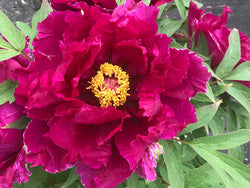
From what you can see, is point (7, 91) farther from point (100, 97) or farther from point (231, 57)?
point (231, 57)

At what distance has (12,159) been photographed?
48cm

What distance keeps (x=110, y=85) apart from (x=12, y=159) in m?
0.20

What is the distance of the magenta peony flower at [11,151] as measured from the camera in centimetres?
46

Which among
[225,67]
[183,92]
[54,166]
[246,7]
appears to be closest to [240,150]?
[225,67]

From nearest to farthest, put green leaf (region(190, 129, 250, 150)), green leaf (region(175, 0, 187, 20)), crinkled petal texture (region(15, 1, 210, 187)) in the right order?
crinkled petal texture (region(15, 1, 210, 187)), green leaf (region(190, 129, 250, 150)), green leaf (region(175, 0, 187, 20))

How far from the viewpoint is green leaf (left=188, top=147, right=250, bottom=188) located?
0.50m

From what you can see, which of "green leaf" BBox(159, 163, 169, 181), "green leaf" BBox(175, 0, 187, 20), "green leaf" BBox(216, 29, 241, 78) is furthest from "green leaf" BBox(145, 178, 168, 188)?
"green leaf" BBox(175, 0, 187, 20)

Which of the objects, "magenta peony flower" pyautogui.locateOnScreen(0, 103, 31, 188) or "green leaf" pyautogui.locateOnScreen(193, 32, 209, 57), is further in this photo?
"green leaf" pyautogui.locateOnScreen(193, 32, 209, 57)

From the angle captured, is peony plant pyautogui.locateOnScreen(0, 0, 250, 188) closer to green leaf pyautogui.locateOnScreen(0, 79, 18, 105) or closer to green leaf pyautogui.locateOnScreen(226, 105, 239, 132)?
green leaf pyautogui.locateOnScreen(0, 79, 18, 105)

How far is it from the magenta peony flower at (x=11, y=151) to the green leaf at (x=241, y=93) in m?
0.40

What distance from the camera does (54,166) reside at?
431 millimetres

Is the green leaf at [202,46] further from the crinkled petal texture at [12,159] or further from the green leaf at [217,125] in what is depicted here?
the crinkled petal texture at [12,159]

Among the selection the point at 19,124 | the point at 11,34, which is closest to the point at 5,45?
the point at 11,34

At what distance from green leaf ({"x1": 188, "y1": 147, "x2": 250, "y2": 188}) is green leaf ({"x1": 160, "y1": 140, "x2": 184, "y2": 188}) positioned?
2.0 inches
